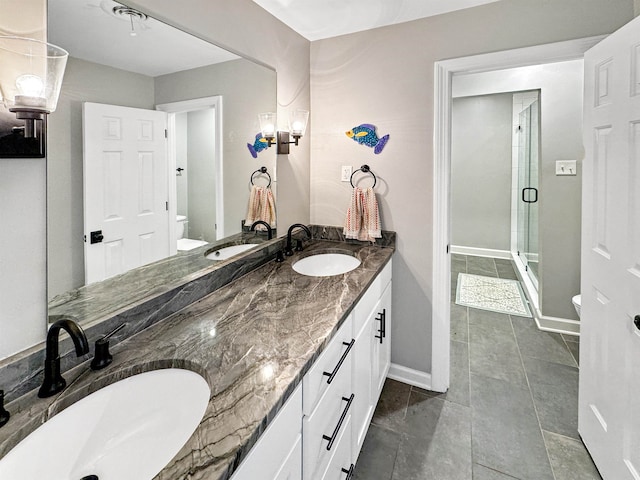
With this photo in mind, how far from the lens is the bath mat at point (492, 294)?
11.3ft

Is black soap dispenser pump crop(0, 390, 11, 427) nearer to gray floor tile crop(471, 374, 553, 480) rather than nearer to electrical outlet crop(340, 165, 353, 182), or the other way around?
gray floor tile crop(471, 374, 553, 480)


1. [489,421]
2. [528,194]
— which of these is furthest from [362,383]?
[528,194]

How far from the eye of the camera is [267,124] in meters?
2.02

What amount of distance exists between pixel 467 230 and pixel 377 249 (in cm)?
377

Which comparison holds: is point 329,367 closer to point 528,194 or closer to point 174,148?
point 174,148

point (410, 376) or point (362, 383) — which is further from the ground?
point (362, 383)

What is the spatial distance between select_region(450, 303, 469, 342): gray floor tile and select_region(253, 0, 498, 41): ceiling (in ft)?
7.61

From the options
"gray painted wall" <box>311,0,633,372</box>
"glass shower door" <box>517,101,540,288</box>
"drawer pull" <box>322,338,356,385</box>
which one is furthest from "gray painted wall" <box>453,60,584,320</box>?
"drawer pull" <box>322,338,356,385</box>

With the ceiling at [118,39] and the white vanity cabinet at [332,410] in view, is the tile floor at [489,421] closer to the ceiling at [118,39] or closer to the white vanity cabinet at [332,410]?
the white vanity cabinet at [332,410]

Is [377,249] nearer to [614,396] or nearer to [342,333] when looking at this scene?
[342,333]

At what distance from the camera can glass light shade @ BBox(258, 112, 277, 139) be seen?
200 cm

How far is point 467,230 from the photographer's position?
548 centimetres

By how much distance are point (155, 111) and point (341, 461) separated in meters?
1.51

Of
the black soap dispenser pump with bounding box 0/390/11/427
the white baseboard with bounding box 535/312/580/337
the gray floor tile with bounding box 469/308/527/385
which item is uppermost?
the black soap dispenser pump with bounding box 0/390/11/427
